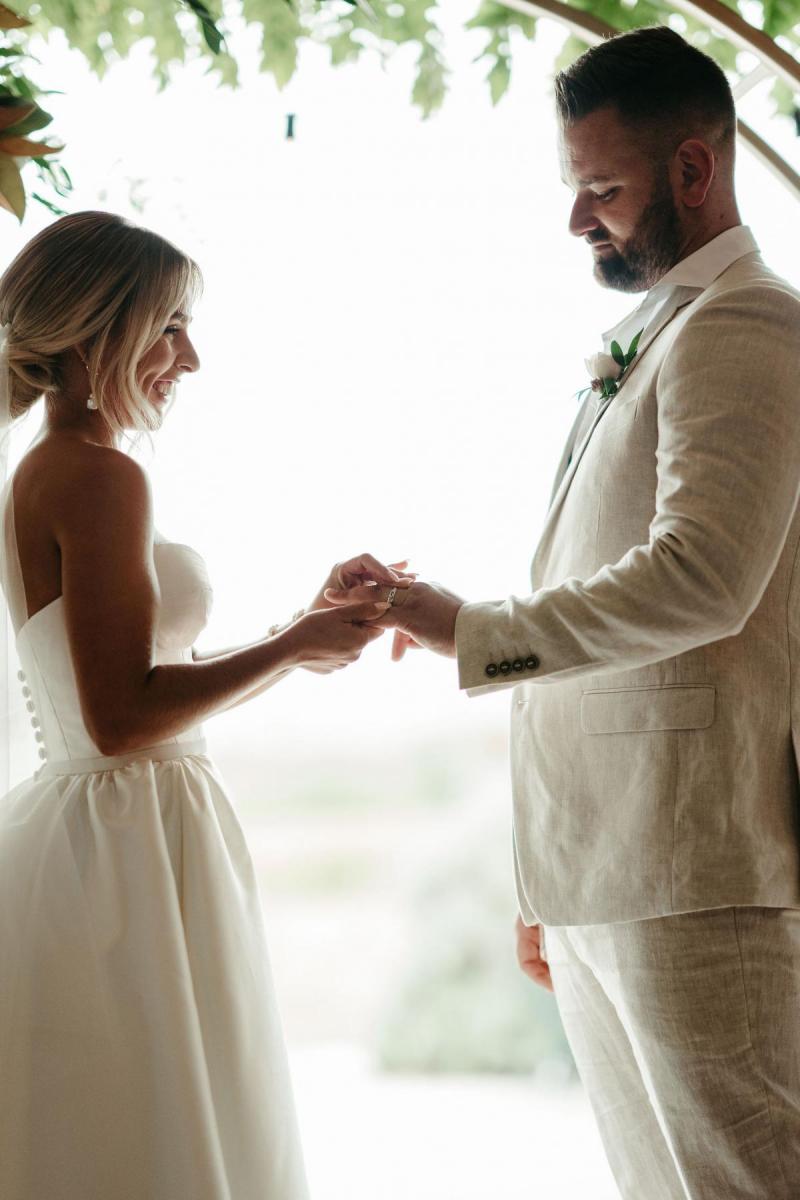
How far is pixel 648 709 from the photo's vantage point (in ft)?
4.80

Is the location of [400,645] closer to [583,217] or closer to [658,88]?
[583,217]

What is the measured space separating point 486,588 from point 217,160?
132 cm

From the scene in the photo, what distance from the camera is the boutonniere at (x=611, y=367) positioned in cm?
163

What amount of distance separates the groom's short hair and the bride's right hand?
85 cm

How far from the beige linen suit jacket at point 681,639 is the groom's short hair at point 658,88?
0.25 m

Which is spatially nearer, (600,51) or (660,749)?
(660,749)

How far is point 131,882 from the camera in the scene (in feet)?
5.09

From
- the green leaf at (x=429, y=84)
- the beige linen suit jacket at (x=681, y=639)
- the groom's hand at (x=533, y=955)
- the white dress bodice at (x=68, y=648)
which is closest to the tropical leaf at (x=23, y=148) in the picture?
the white dress bodice at (x=68, y=648)

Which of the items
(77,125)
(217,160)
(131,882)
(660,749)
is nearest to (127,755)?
(131,882)

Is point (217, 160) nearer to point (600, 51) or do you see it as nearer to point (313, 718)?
point (600, 51)

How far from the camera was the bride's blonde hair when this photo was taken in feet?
5.49

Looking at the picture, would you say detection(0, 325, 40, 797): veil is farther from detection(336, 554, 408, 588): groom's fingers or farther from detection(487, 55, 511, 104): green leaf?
detection(487, 55, 511, 104): green leaf

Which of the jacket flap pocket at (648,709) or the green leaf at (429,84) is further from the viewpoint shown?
the green leaf at (429,84)

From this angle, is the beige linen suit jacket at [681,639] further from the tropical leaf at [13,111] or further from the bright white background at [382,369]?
the bright white background at [382,369]
